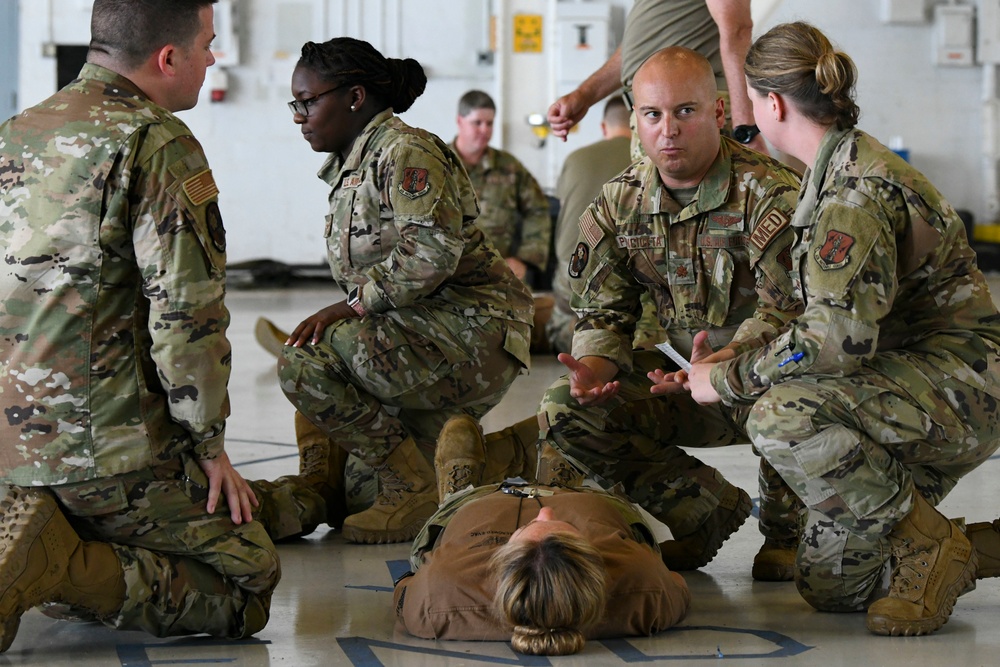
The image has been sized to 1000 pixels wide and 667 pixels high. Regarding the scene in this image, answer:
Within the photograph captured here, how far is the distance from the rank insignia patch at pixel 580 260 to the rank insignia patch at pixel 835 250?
964mm

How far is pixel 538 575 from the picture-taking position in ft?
8.11

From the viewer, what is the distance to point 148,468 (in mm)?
2613

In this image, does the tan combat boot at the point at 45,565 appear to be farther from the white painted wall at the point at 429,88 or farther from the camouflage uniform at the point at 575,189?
the white painted wall at the point at 429,88

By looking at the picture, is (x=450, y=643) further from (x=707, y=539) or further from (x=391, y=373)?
(x=391, y=373)

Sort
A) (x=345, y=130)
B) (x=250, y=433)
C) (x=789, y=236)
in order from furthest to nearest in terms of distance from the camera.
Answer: (x=250, y=433)
(x=345, y=130)
(x=789, y=236)

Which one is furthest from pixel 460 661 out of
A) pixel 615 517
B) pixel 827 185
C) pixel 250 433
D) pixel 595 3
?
pixel 595 3

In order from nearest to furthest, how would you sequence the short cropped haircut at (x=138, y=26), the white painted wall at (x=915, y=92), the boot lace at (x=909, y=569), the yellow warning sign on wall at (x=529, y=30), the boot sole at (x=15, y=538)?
the boot sole at (x=15, y=538) < the short cropped haircut at (x=138, y=26) < the boot lace at (x=909, y=569) < the yellow warning sign on wall at (x=529, y=30) < the white painted wall at (x=915, y=92)

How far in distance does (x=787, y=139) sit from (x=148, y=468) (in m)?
1.53

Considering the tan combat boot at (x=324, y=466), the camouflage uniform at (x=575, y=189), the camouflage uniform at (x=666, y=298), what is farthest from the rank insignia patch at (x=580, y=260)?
the camouflage uniform at (x=575, y=189)

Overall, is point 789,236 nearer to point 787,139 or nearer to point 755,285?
point 755,285

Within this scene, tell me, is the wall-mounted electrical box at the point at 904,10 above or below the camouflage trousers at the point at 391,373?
above

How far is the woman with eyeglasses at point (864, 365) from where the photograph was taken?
8.77ft

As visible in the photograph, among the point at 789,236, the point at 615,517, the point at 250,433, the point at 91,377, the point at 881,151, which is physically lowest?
the point at 250,433

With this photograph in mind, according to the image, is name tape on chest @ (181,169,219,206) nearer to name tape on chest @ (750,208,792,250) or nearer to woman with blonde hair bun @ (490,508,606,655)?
woman with blonde hair bun @ (490,508,606,655)
